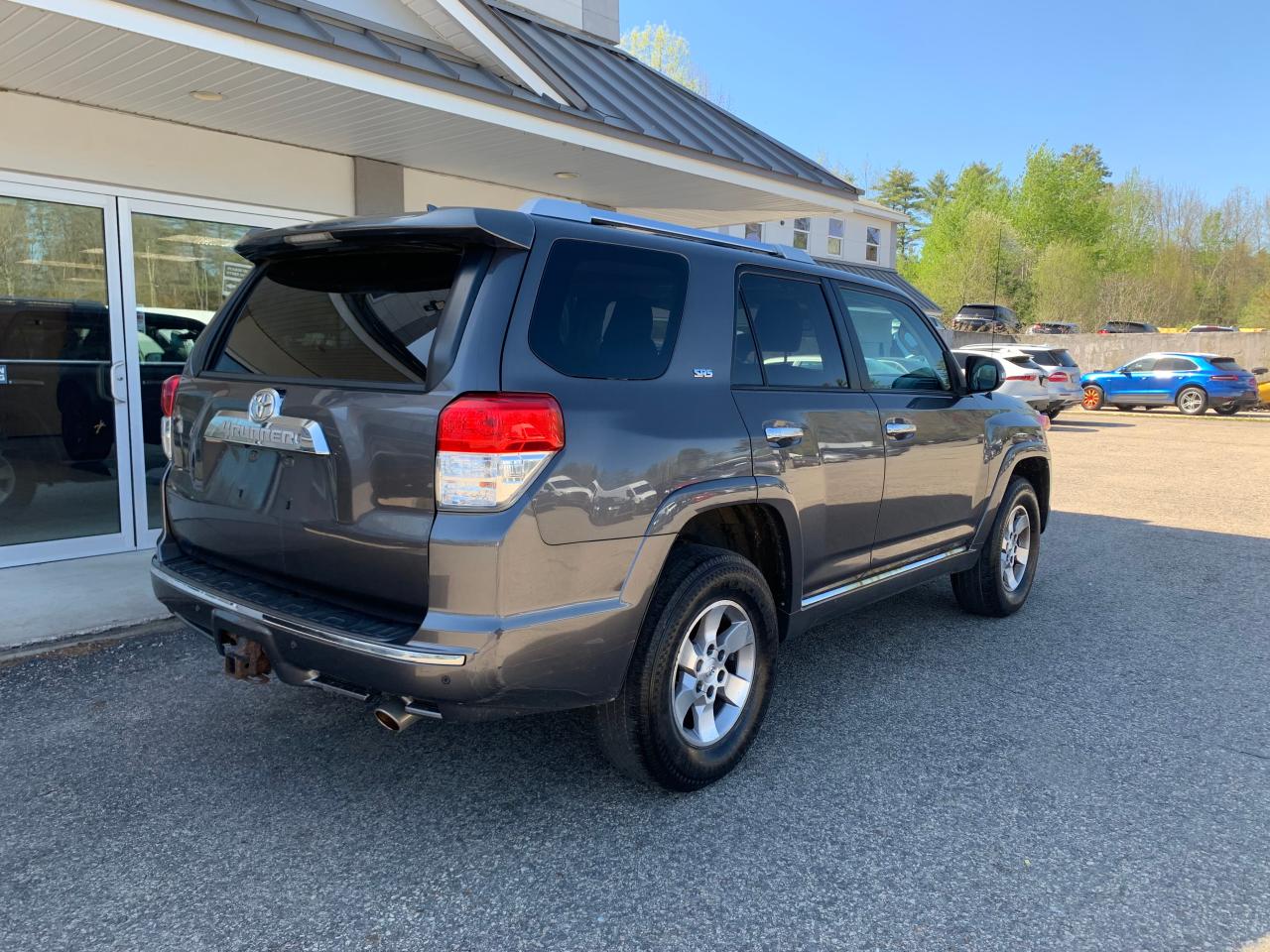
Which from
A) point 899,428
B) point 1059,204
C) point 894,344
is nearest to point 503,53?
point 894,344

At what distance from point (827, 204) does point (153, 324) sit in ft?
22.2

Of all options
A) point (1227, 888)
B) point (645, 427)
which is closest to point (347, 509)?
point (645, 427)

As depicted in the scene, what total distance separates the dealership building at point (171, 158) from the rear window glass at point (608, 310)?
343cm

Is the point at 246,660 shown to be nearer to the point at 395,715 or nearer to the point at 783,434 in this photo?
the point at 395,715

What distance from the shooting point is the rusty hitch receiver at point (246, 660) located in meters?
2.88

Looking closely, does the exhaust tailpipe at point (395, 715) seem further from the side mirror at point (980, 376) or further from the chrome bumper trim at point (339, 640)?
the side mirror at point (980, 376)

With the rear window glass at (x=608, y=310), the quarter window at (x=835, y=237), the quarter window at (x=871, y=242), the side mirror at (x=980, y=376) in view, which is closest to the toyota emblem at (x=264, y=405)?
the rear window glass at (x=608, y=310)

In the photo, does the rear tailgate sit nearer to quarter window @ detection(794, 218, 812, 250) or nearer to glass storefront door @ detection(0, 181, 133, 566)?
glass storefront door @ detection(0, 181, 133, 566)

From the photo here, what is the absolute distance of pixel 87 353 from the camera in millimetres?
6461

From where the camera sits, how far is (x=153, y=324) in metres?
6.79

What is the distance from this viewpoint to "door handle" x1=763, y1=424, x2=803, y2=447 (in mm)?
3398

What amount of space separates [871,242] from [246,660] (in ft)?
88.2

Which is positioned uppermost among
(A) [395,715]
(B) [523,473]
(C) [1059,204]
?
(C) [1059,204]

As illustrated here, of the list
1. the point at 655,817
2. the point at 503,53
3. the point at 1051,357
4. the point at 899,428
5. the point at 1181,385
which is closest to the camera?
the point at 655,817
